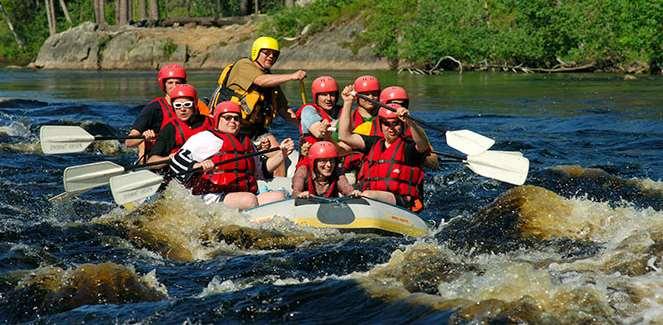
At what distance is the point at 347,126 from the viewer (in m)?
10.1

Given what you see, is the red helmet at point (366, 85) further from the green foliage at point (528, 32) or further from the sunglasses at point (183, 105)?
the green foliage at point (528, 32)

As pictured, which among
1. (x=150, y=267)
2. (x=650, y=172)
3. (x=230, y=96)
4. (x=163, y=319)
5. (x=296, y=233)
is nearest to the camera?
(x=163, y=319)

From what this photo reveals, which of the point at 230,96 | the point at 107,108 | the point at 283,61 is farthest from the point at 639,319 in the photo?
the point at 283,61

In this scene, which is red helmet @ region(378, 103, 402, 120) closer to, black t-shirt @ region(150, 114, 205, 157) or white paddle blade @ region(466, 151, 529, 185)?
white paddle blade @ region(466, 151, 529, 185)

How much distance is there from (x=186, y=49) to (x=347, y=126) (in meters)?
40.6

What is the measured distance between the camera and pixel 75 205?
475 inches

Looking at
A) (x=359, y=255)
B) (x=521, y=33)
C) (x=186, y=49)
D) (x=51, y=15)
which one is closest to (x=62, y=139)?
(x=359, y=255)

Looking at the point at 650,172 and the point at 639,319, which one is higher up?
the point at 639,319

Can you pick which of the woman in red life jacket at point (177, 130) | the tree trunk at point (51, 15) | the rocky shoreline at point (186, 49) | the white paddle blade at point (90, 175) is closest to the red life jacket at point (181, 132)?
the woman in red life jacket at point (177, 130)

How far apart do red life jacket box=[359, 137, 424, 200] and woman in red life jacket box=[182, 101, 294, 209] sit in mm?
851

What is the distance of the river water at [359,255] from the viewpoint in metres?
6.71

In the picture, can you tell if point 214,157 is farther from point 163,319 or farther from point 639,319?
point 639,319

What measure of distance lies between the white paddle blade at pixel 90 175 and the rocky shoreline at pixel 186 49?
3135 centimetres

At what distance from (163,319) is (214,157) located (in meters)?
3.42
